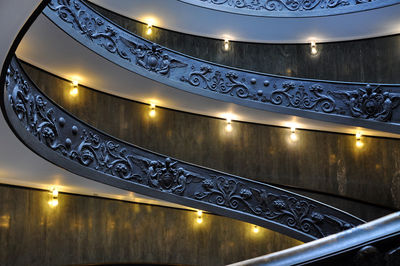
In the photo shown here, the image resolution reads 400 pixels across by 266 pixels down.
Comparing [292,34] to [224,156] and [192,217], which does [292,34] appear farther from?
[192,217]

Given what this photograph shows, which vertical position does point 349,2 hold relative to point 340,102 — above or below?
above

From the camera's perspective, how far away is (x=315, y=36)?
1839 centimetres

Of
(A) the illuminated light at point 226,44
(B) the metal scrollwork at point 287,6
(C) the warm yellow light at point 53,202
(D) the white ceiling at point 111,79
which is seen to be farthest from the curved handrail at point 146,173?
(B) the metal scrollwork at point 287,6

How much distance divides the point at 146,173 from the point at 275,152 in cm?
636

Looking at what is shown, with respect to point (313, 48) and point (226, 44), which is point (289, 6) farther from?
point (226, 44)

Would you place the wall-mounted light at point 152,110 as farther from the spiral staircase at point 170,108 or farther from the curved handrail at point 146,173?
the curved handrail at point 146,173

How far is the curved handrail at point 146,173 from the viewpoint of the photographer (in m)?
9.54

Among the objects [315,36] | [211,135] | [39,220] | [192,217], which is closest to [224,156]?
[211,135]

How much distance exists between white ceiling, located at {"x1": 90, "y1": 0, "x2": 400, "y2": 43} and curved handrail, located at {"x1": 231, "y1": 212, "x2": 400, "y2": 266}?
14.9 meters

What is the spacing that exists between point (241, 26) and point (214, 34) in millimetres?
1014

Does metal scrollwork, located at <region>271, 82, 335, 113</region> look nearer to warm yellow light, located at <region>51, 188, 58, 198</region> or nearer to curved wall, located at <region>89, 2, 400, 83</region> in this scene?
curved wall, located at <region>89, 2, 400, 83</region>

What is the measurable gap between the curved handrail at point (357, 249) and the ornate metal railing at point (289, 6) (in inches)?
607

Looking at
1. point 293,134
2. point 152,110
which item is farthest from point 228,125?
point 152,110

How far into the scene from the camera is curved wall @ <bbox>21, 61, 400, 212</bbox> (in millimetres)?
16516
